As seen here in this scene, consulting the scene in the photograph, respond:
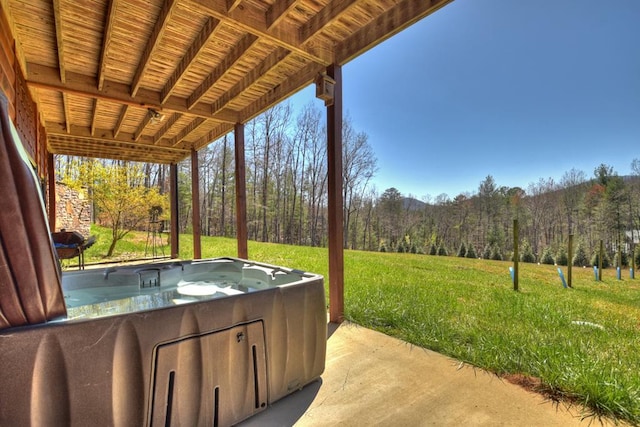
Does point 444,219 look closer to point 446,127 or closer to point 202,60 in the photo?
point 446,127

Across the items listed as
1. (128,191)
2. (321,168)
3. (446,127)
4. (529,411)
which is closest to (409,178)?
(446,127)

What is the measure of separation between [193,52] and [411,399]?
3537 mm

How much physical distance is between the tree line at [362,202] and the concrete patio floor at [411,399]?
15188mm

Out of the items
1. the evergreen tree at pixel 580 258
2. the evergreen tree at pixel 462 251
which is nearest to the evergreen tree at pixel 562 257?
the evergreen tree at pixel 580 258

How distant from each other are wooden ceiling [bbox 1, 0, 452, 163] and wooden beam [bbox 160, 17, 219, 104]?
12 mm

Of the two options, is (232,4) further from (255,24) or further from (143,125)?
(143,125)

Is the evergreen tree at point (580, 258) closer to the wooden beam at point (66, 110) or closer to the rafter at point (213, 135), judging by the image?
the rafter at point (213, 135)

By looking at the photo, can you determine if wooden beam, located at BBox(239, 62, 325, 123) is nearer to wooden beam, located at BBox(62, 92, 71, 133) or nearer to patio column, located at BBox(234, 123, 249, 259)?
patio column, located at BBox(234, 123, 249, 259)

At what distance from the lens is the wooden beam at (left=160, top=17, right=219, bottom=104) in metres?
2.56

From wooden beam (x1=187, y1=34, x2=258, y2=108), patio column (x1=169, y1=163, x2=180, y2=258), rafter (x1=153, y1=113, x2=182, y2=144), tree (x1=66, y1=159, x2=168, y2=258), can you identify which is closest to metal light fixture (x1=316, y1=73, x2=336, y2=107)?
wooden beam (x1=187, y1=34, x2=258, y2=108)

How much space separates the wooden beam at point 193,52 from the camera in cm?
256

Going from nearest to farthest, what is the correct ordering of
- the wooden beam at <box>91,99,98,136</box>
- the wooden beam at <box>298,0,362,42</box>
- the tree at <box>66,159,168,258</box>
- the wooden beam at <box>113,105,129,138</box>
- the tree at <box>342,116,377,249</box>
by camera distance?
the wooden beam at <box>298,0,362,42</box> → the wooden beam at <box>91,99,98,136</box> → the wooden beam at <box>113,105,129,138</box> → the tree at <box>66,159,168,258</box> → the tree at <box>342,116,377,249</box>

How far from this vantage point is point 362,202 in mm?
20562

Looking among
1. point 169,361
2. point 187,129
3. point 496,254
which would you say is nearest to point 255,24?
point 169,361
